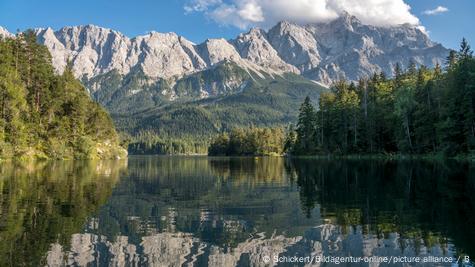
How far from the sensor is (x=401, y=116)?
106 metres

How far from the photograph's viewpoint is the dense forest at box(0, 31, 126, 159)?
85.7m

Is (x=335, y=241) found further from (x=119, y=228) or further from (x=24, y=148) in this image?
(x=24, y=148)

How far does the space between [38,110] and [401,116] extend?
90.1 m

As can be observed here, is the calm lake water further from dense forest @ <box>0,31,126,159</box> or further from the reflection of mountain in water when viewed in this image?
dense forest @ <box>0,31,126,159</box>

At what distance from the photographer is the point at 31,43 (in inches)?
4195

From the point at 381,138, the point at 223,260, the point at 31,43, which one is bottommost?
the point at 223,260

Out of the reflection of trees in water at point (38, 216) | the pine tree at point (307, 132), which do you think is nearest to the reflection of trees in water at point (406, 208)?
the reflection of trees in water at point (38, 216)

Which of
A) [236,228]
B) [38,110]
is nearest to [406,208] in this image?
[236,228]

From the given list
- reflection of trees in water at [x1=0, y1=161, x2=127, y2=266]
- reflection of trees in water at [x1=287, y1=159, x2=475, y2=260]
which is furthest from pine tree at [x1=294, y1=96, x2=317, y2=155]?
reflection of trees in water at [x1=0, y1=161, x2=127, y2=266]

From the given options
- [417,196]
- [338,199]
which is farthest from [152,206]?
[417,196]

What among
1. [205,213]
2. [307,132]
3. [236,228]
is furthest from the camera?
[307,132]

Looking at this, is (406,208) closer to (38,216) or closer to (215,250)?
(215,250)

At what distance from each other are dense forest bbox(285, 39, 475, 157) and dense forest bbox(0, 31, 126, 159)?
70.4 metres

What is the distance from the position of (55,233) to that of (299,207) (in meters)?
15.1
